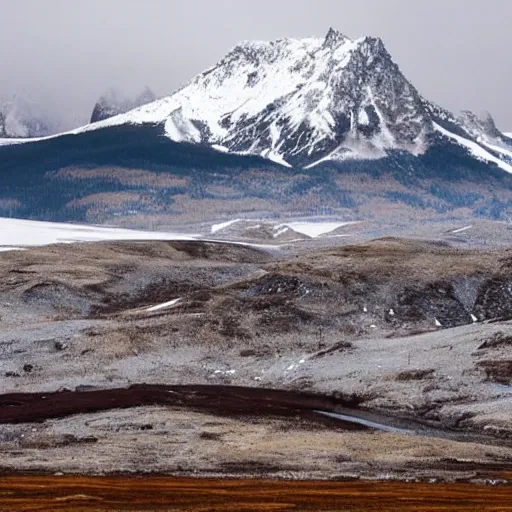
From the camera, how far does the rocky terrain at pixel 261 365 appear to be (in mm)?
52688

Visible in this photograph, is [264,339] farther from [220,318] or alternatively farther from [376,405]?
[376,405]

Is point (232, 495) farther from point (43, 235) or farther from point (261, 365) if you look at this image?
point (43, 235)

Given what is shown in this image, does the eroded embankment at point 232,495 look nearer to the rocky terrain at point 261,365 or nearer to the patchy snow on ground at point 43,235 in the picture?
the rocky terrain at point 261,365

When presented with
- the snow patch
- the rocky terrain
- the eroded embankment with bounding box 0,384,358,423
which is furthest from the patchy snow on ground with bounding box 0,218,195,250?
the eroded embankment with bounding box 0,384,358,423

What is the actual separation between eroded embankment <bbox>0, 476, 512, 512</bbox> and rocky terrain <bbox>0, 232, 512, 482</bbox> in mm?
2825

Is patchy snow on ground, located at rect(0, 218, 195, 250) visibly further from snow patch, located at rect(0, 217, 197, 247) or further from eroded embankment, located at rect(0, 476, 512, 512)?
eroded embankment, located at rect(0, 476, 512, 512)

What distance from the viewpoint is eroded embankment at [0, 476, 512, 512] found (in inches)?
1566

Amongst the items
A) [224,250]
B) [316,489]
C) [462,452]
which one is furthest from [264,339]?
[224,250]

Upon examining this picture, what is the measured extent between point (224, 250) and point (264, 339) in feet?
212

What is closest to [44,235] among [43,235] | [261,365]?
[43,235]

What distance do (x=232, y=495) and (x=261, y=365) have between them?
Answer: 1568 inches

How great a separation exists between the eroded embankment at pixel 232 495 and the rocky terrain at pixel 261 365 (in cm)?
282

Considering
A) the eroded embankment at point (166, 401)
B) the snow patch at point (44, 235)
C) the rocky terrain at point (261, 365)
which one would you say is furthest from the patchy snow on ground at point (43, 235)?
the eroded embankment at point (166, 401)

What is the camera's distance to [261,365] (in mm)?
81750
